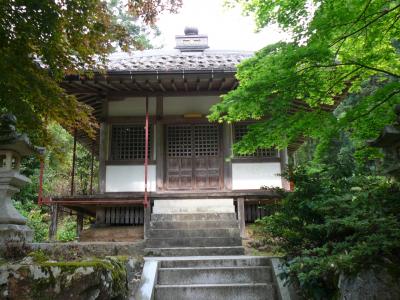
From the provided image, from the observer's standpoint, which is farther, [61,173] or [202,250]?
[61,173]

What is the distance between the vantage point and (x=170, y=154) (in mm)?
11320

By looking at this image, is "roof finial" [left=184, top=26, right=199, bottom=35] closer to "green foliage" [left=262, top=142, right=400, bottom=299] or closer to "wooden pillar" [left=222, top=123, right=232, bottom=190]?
"wooden pillar" [left=222, top=123, right=232, bottom=190]

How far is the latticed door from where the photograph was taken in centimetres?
1116

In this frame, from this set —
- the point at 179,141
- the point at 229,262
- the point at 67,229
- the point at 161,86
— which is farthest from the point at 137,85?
the point at 67,229

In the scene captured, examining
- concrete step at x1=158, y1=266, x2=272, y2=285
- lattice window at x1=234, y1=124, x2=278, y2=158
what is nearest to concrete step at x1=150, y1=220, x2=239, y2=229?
lattice window at x1=234, y1=124, x2=278, y2=158

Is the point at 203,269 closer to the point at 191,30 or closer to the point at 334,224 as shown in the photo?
the point at 334,224

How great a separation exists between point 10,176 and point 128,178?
5.42 meters

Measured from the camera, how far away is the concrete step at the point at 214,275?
609cm

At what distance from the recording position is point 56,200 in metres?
10.1

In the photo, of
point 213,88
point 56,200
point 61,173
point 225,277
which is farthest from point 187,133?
point 61,173

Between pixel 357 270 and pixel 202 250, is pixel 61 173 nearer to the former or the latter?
pixel 202 250

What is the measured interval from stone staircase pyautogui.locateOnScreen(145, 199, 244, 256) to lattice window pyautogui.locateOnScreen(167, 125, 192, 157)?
1626 millimetres

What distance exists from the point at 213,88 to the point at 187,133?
162cm

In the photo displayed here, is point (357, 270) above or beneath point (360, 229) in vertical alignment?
beneath
